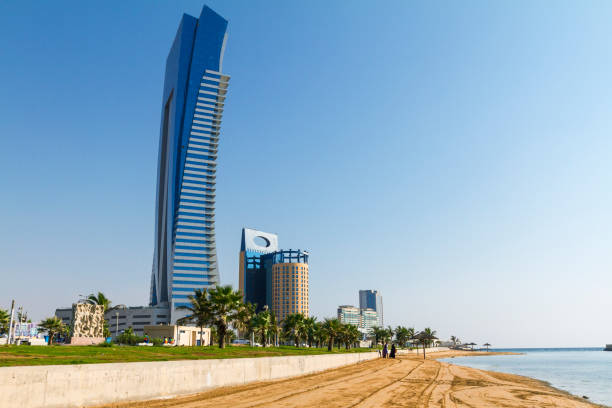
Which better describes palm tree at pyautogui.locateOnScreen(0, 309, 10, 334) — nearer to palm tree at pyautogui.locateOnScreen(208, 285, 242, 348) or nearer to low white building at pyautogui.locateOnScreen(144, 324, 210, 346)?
low white building at pyautogui.locateOnScreen(144, 324, 210, 346)

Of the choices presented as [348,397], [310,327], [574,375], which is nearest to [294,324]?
[310,327]

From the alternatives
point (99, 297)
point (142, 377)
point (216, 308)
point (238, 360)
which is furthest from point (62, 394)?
point (99, 297)

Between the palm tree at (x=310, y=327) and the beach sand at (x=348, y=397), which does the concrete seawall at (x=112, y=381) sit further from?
the palm tree at (x=310, y=327)

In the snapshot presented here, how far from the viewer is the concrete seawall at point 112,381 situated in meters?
13.8

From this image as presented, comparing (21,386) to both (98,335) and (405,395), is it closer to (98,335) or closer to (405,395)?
(405,395)

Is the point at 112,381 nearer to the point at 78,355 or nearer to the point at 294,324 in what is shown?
the point at 78,355

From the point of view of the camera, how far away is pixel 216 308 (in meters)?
55.8

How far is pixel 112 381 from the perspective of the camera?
55.1 feet

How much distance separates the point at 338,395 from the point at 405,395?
3827 mm

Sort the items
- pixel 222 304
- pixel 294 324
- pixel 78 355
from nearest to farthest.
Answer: pixel 78 355 < pixel 222 304 < pixel 294 324

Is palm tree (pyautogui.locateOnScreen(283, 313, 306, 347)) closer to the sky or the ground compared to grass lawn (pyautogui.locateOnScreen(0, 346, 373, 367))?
closer to the ground

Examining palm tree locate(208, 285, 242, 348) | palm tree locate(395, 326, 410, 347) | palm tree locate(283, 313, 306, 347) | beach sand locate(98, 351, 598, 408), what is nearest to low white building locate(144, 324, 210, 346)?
palm tree locate(283, 313, 306, 347)

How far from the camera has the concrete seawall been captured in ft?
45.4

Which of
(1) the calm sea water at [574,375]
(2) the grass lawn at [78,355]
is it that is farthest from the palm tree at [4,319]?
(1) the calm sea water at [574,375]
